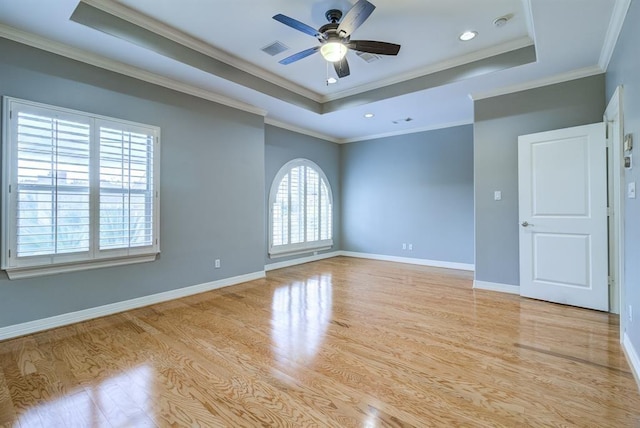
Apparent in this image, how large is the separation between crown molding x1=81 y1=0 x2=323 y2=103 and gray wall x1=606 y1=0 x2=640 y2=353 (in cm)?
362

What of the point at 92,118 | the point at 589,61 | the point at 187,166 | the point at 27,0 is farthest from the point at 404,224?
the point at 27,0

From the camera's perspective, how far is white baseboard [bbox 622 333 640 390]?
2021 mm

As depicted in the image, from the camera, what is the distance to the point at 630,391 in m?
1.89

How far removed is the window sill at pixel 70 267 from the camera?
2.76 m

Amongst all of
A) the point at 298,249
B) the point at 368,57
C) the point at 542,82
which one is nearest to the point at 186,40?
the point at 368,57

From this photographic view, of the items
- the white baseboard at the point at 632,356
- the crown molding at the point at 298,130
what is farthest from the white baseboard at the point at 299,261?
the white baseboard at the point at 632,356

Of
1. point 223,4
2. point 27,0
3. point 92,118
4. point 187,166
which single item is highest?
point 223,4

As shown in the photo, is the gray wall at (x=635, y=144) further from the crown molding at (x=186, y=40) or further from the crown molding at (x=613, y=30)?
the crown molding at (x=186, y=40)

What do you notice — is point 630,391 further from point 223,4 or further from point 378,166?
point 378,166

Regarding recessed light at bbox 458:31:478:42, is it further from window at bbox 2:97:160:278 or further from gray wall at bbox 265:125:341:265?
window at bbox 2:97:160:278

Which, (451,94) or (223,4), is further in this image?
(451,94)

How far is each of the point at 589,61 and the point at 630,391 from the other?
11.0ft

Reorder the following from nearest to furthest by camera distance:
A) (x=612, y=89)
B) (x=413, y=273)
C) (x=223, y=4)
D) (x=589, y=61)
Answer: (x=223, y=4) < (x=612, y=89) < (x=589, y=61) < (x=413, y=273)

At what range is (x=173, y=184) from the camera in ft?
12.8
